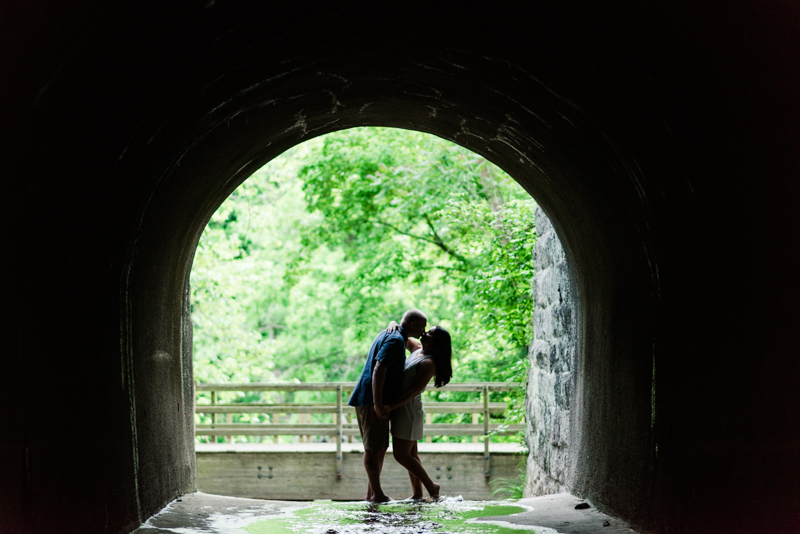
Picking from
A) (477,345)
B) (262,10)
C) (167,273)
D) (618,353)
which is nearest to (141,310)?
(167,273)

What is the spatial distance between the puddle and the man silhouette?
36 cm

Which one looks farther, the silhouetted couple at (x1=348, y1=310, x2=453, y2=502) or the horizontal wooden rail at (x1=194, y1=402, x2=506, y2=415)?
the horizontal wooden rail at (x1=194, y1=402, x2=506, y2=415)

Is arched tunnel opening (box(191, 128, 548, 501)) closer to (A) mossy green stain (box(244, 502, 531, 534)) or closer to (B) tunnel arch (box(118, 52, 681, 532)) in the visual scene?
(B) tunnel arch (box(118, 52, 681, 532))

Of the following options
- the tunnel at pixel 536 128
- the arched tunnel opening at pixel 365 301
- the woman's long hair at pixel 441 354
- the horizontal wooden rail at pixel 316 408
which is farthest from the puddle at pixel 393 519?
the horizontal wooden rail at pixel 316 408

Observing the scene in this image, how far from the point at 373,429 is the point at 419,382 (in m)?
0.50

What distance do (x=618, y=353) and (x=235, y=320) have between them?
12.6 m

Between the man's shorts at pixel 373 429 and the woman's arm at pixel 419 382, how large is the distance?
0.59 feet

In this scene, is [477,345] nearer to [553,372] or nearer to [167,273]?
[553,372]

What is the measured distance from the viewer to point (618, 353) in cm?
454

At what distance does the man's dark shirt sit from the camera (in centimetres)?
567

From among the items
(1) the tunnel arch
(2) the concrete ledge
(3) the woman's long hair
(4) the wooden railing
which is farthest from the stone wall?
(4) the wooden railing

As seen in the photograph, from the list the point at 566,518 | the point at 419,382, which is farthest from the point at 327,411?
the point at 566,518

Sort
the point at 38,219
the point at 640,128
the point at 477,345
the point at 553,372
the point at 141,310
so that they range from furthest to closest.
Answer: the point at 477,345
the point at 553,372
the point at 141,310
the point at 640,128
the point at 38,219

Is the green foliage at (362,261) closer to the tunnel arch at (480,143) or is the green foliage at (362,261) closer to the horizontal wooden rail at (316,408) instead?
the horizontal wooden rail at (316,408)
